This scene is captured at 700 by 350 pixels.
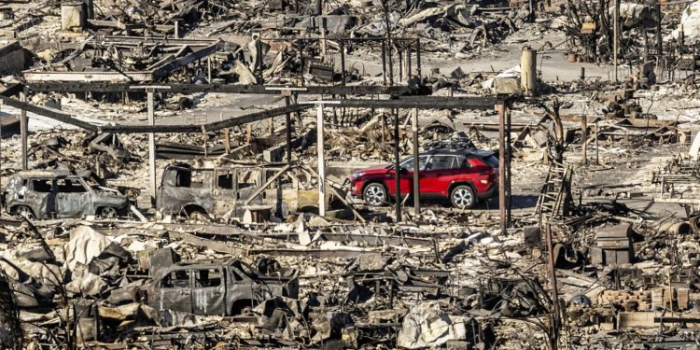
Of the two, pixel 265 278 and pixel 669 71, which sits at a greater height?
pixel 669 71

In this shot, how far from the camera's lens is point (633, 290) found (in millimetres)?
28828

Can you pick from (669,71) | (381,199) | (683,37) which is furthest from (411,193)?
A: (683,37)

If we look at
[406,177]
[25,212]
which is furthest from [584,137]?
[25,212]

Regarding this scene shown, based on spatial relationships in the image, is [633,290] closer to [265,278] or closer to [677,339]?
[677,339]

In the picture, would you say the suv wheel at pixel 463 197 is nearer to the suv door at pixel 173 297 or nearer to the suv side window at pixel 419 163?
the suv side window at pixel 419 163

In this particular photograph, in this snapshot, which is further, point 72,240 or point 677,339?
point 72,240

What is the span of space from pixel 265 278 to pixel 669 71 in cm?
2464

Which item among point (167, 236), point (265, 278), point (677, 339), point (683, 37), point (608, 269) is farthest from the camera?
point (683, 37)

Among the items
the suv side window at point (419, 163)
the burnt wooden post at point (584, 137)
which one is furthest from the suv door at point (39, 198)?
the burnt wooden post at point (584, 137)

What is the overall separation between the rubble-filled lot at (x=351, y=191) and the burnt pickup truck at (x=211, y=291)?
42 mm

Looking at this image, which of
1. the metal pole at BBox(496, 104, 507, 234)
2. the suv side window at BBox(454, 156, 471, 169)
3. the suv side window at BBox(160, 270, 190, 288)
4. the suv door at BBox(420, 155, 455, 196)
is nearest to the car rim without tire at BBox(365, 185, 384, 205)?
the suv door at BBox(420, 155, 455, 196)

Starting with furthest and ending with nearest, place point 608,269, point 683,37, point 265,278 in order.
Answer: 1. point 683,37
2. point 608,269
3. point 265,278

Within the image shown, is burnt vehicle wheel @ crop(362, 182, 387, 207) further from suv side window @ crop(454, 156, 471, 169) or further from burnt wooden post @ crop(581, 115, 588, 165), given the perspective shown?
burnt wooden post @ crop(581, 115, 588, 165)

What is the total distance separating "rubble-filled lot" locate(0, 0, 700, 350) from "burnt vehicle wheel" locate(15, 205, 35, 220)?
3 centimetres
